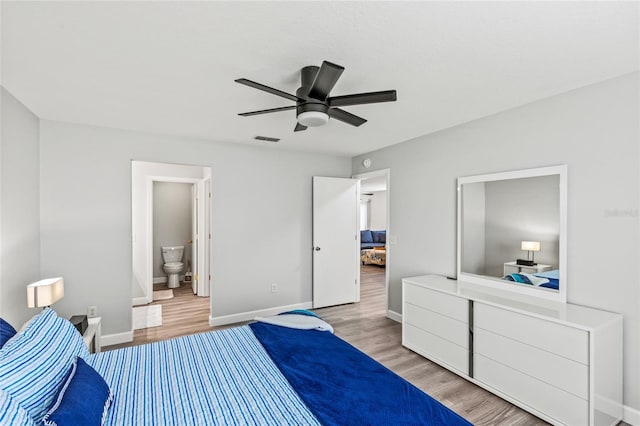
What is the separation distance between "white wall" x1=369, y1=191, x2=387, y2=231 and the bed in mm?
9138

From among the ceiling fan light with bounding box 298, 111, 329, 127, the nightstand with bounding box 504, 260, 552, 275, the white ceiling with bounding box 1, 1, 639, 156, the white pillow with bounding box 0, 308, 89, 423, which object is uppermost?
the white ceiling with bounding box 1, 1, 639, 156

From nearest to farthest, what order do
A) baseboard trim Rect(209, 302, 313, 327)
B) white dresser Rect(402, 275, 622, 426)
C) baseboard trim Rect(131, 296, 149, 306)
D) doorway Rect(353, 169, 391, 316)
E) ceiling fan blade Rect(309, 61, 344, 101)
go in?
1. ceiling fan blade Rect(309, 61, 344, 101)
2. white dresser Rect(402, 275, 622, 426)
3. baseboard trim Rect(209, 302, 313, 327)
4. baseboard trim Rect(131, 296, 149, 306)
5. doorway Rect(353, 169, 391, 316)

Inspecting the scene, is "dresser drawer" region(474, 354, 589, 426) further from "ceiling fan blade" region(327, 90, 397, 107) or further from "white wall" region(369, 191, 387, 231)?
"white wall" region(369, 191, 387, 231)

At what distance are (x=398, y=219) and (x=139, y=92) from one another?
3.29 metres

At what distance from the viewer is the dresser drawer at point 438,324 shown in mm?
2762

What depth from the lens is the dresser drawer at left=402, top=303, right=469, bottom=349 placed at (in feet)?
9.06

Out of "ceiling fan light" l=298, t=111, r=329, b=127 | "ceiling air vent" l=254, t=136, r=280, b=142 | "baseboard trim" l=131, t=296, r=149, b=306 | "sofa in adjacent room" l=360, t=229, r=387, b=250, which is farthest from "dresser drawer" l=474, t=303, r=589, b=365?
"sofa in adjacent room" l=360, t=229, r=387, b=250

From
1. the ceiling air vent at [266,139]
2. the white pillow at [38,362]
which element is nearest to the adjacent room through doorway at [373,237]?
the ceiling air vent at [266,139]

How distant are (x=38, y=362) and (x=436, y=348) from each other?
119 inches

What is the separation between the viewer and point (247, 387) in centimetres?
162

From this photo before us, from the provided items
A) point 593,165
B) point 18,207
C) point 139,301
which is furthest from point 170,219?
point 593,165

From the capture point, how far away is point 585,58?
1949 mm

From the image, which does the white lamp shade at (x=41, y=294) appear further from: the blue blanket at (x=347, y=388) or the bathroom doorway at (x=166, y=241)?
the blue blanket at (x=347, y=388)

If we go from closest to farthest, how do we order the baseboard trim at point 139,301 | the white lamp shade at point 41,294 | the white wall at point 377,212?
the white lamp shade at point 41,294 < the baseboard trim at point 139,301 < the white wall at point 377,212
